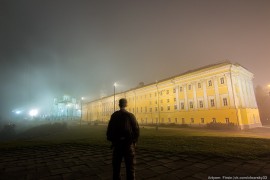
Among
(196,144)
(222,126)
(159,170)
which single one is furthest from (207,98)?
(159,170)

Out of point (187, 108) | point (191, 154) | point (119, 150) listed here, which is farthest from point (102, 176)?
point (187, 108)

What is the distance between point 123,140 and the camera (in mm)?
3721

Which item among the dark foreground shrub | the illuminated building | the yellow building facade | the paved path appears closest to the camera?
the paved path

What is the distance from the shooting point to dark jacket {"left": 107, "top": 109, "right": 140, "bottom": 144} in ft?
12.4

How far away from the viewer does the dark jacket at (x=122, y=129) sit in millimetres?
3777

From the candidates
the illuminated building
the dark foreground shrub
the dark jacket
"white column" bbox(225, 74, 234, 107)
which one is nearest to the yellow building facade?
"white column" bbox(225, 74, 234, 107)

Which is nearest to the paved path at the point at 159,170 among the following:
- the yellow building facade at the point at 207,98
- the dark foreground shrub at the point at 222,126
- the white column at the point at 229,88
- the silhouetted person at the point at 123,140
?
the silhouetted person at the point at 123,140

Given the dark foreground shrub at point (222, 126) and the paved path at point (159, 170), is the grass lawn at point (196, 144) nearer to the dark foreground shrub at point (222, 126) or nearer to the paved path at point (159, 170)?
the paved path at point (159, 170)

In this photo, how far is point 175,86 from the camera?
45.8m

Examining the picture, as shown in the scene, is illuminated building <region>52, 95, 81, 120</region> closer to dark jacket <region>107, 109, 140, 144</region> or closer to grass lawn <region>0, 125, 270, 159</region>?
grass lawn <region>0, 125, 270, 159</region>

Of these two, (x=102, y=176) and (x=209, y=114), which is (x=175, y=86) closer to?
(x=209, y=114)

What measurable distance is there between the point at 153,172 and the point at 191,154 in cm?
336

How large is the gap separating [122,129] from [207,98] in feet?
125

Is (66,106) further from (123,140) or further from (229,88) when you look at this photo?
(123,140)
